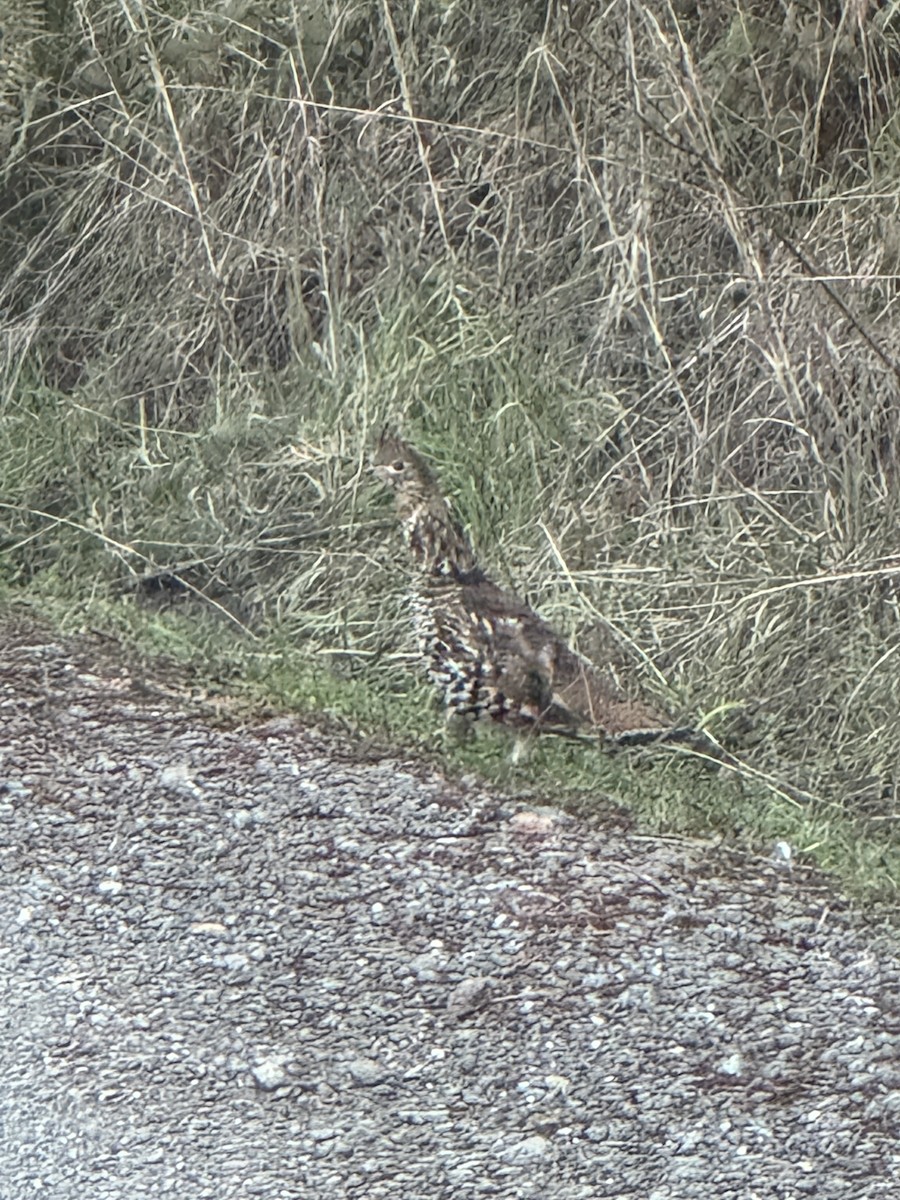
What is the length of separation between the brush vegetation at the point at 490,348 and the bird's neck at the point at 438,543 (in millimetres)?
188

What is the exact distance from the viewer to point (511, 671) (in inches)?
159

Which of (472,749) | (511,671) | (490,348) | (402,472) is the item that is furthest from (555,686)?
(490,348)

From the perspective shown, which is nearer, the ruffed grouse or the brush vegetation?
the ruffed grouse

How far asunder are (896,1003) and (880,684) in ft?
2.96

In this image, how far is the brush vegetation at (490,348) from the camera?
13.6ft

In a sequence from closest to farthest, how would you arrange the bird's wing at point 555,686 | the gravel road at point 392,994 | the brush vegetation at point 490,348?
the gravel road at point 392,994
the bird's wing at point 555,686
the brush vegetation at point 490,348

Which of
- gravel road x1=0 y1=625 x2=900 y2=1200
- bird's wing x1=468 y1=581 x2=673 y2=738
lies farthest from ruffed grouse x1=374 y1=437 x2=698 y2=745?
gravel road x1=0 y1=625 x2=900 y2=1200

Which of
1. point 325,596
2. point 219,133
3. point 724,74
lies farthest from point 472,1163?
point 219,133

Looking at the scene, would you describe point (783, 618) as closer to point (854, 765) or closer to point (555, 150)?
point (854, 765)

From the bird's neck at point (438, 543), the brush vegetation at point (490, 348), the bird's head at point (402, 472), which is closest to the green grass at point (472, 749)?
the brush vegetation at point (490, 348)

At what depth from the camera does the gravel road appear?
288 centimetres

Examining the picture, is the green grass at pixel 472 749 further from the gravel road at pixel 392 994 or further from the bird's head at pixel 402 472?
the bird's head at pixel 402 472

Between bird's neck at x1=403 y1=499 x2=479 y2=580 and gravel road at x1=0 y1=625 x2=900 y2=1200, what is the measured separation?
1.52 feet

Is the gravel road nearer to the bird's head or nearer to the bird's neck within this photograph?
the bird's neck
